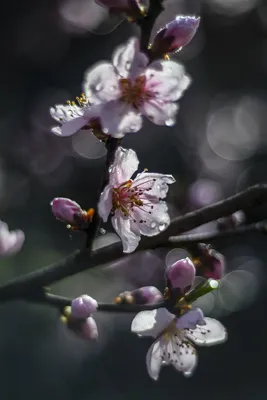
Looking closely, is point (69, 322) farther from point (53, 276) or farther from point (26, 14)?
point (26, 14)

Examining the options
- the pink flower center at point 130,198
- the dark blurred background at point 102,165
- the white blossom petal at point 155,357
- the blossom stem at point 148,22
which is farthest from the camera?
the dark blurred background at point 102,165

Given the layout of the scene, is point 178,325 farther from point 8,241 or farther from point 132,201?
point 8,241

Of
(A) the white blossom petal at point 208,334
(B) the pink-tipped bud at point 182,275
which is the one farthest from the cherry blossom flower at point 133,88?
(A) the white blossom petal at point 208,334

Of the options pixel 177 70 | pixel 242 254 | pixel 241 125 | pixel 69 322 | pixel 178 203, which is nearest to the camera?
pixel 177 70

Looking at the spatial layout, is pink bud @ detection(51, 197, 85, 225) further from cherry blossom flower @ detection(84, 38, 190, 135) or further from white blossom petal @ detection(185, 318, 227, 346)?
white blossom petal @ detection(185, 318, 227, 346)

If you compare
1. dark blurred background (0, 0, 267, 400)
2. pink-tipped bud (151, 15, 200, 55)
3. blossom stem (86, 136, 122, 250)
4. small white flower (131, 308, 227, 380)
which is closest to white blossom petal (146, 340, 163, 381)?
small white flower (131, 308, 227, 380)

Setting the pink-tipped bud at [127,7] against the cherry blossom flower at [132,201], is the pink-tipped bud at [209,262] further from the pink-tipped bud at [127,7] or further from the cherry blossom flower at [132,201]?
the pink-tipped bud at [127,7]

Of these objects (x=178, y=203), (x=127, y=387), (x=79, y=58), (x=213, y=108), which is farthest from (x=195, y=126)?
(x=178, y=203)
